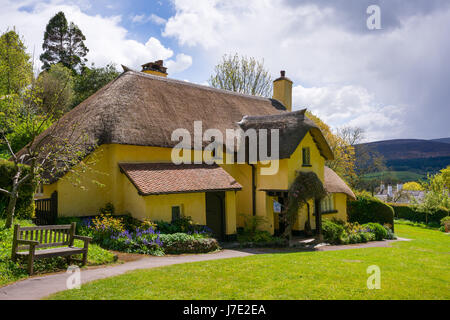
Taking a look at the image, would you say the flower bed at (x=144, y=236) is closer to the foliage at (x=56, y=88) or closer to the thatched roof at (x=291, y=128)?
the thatched roof at (x=291, y=128)

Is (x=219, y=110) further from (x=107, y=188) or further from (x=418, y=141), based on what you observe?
(x=418, y=141)

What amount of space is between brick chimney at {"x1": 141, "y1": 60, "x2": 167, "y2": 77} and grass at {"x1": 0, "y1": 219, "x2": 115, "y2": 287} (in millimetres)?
15795

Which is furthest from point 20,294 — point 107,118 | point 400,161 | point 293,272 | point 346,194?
point 400,161

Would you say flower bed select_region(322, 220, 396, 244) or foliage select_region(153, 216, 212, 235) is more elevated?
foliage select_region(153, 216, 212, 235)

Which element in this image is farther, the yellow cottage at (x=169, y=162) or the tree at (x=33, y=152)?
the yellow cottage at (x=169, y=162)

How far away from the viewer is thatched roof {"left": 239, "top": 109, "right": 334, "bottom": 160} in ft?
58.4

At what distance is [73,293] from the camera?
269 inches

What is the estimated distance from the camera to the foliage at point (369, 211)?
2652 centimetres

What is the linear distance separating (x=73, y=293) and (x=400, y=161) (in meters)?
173

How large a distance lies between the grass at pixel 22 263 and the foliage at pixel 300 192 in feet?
30.8

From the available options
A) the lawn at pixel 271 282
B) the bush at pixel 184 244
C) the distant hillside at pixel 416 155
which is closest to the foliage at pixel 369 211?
the lawn at pixel 271 282

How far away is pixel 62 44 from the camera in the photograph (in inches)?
1693

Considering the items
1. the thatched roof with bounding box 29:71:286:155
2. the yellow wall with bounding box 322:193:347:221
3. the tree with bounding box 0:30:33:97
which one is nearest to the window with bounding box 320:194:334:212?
the yellow wall with bounding box 322:193:347:221

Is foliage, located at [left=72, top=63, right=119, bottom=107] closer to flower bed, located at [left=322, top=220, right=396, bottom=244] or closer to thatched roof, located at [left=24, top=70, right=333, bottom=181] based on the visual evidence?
thatched roof, located at [left=24, top=70, right=333, bottom=181]
